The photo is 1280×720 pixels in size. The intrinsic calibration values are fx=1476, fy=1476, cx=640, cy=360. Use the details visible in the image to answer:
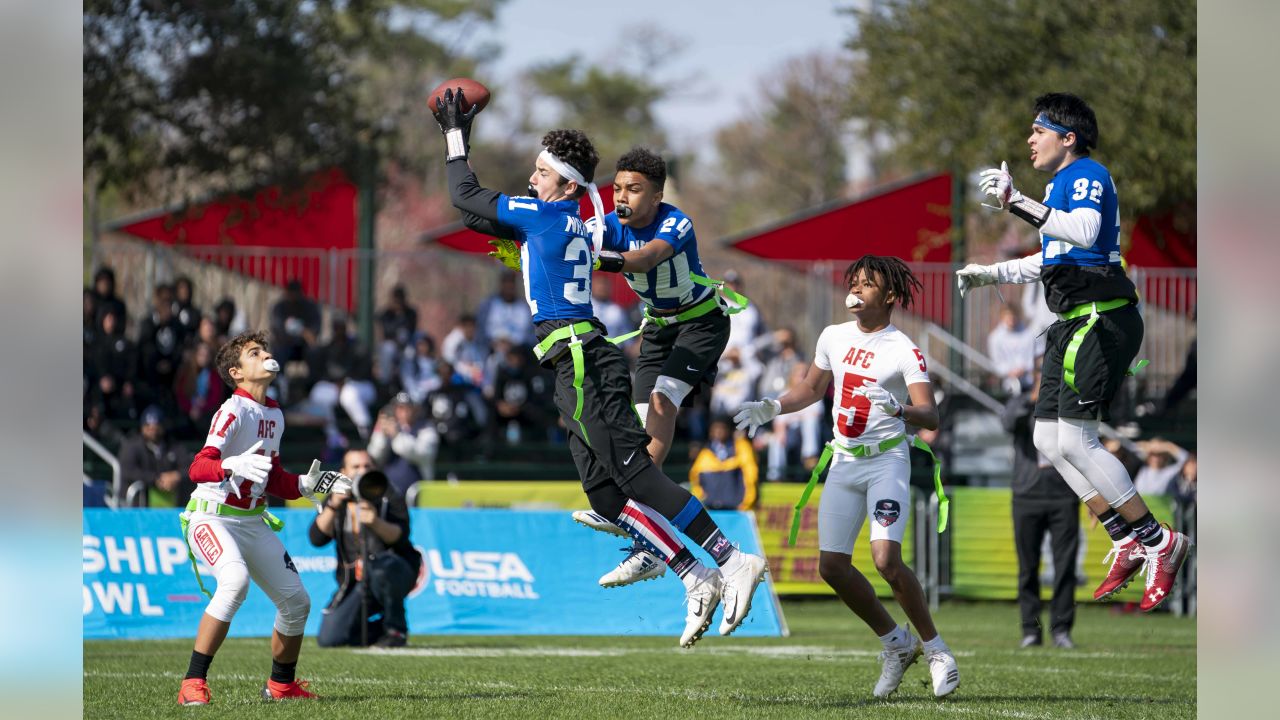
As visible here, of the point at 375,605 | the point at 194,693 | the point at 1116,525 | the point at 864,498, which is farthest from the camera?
the point at 375,605

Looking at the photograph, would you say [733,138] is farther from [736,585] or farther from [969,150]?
[736,585]

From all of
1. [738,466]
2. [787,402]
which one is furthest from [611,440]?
[738,466]

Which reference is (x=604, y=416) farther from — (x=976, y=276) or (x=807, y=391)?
(x=976, y=276)

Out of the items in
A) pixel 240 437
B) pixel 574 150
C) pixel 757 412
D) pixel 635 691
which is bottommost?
pixel 635 691

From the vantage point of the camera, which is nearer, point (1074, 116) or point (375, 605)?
point (1074, 116)

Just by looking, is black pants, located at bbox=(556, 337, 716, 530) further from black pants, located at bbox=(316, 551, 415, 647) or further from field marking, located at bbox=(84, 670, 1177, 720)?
black pants, located at bbox=(316, 551, 415, 647)

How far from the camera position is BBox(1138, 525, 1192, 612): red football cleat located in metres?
7.62

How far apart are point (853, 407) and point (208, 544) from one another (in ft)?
12.2

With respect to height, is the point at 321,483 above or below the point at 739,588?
above

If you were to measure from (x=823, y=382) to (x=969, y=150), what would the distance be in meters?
16.0

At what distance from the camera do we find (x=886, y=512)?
8.21m

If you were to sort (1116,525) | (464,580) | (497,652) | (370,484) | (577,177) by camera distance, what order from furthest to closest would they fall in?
(464,580), (497,652), (370,484), (1116,525), (577,177)

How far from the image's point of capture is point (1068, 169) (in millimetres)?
7859

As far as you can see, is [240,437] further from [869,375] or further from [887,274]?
[887,274]
